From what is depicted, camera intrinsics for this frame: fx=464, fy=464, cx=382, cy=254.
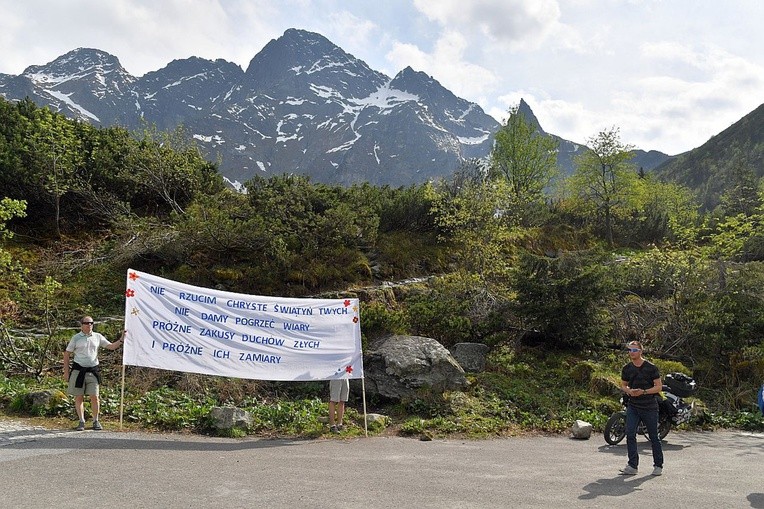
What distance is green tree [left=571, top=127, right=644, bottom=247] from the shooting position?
2719 centimetres

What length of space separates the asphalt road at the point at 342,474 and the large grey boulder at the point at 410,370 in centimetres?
215

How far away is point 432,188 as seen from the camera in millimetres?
18875

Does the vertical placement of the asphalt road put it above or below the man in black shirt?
below

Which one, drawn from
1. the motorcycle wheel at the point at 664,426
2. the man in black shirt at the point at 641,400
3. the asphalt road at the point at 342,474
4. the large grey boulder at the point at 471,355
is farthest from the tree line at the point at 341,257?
the man in black shirt at the point at 641,400

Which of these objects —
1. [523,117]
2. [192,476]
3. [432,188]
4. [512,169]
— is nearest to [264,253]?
[432,188]

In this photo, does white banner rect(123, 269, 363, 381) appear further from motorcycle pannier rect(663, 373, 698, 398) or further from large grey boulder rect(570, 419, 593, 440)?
motorcycle pannier rect(663, 373, 698, 398)

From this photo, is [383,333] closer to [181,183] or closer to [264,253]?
[264,253]

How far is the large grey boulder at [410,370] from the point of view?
10039 millimetres

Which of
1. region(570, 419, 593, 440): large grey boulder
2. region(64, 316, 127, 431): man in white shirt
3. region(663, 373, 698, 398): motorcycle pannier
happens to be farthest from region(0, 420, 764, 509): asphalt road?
region(663, 373, 698, 398): motorcycle pannier

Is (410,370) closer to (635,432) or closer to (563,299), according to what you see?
(635,432)

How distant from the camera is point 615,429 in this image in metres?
8.19

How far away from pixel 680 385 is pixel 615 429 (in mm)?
2029

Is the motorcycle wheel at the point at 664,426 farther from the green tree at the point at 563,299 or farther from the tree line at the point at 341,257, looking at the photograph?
the green tree at the point at 563,299

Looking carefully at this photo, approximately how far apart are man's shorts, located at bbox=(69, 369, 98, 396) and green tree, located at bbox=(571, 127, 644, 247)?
26082 mm
